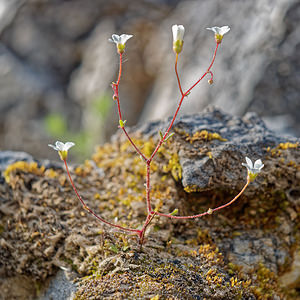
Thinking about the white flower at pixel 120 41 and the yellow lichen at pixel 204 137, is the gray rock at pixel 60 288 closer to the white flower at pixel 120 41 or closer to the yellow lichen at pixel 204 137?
the yellow lichen at pixel 204 137

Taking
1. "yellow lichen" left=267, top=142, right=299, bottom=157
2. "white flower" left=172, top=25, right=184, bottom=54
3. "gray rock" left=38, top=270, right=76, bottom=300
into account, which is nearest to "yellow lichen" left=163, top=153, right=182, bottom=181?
"yellow lichen" left=267, top=142, right=299, bottom=157

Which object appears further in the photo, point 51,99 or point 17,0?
point 17,0

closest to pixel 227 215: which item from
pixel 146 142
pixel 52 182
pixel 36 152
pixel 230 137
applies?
pixel 230 137

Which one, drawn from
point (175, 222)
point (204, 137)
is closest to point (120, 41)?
point (204, 137)

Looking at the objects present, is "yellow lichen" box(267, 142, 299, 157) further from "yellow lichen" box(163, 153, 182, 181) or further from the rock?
the rock

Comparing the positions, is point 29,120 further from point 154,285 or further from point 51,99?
point 154,285

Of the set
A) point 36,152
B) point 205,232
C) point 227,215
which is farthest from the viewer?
point 36,152
